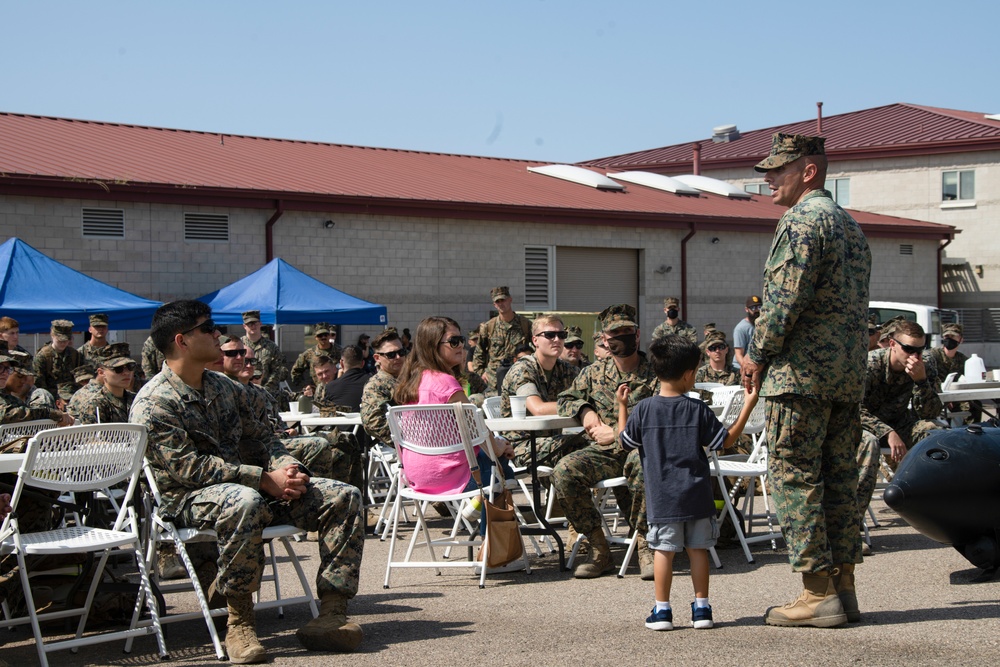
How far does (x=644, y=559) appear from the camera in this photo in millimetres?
6727

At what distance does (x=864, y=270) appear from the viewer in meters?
5.44

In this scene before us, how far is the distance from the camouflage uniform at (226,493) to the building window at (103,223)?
1268 cm

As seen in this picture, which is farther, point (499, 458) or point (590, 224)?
point (590, 224)

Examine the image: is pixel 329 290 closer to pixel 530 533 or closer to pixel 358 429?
pixel 358 429

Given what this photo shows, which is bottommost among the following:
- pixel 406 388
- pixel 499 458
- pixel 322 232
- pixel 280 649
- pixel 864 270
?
pixel 280 649

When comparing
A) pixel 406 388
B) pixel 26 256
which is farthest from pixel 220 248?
pixel 406 388

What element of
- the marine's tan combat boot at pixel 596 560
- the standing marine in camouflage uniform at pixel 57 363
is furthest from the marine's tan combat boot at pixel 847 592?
the standing marine in camouflage uniform at pixel 57 363

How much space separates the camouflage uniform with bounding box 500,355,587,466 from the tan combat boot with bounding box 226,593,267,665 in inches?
114

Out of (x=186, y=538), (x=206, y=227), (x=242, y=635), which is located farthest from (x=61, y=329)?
(x=242, y=635)

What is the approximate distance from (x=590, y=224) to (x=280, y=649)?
1829 cm

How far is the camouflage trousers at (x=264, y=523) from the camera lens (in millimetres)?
5035

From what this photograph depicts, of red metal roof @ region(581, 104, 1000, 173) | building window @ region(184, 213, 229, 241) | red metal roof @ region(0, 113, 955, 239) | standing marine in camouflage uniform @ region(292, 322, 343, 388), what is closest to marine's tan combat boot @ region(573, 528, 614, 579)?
standing marine in camouflage uniform @ region(292, 322, 343, 388)

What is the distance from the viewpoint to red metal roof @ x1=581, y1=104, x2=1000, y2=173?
3578 centimetres

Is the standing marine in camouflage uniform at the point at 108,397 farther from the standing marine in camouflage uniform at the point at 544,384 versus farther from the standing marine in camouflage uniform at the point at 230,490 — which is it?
the standing marine in camouflage uniform at the point at 230,490
